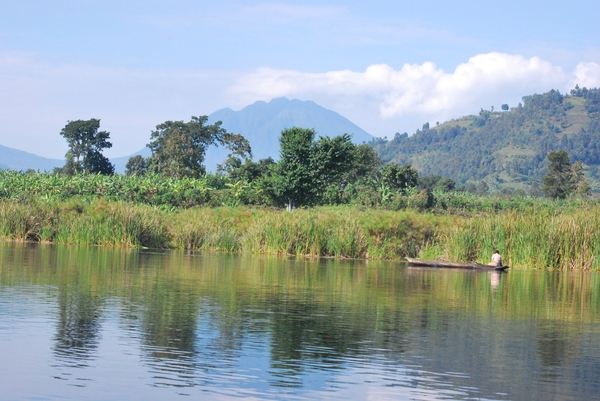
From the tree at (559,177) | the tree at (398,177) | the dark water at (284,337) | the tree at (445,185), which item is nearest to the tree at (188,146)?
the tree at (398,177)

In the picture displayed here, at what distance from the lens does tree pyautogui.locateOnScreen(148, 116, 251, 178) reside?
86412mm

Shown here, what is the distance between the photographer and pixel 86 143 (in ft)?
308

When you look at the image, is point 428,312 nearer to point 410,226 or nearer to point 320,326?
point 320,326

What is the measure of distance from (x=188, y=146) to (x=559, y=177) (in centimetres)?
4707

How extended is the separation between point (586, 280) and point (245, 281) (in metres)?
12.8

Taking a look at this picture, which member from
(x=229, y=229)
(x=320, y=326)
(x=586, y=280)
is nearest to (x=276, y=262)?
(x=229, y=229)

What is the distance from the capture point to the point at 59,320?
15.4 m

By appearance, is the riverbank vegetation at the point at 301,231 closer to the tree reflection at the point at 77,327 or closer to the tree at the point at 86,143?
the tree reflection at the point at 77,327

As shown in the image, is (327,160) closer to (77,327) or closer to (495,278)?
(495,278)

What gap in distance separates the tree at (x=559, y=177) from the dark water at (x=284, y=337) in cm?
7935

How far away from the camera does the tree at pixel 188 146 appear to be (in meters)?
86.4

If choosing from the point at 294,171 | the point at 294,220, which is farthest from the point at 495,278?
the point at 294,171

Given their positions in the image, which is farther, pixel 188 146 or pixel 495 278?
pixel 188 146

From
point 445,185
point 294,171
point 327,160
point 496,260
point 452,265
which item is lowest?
point 452,265
